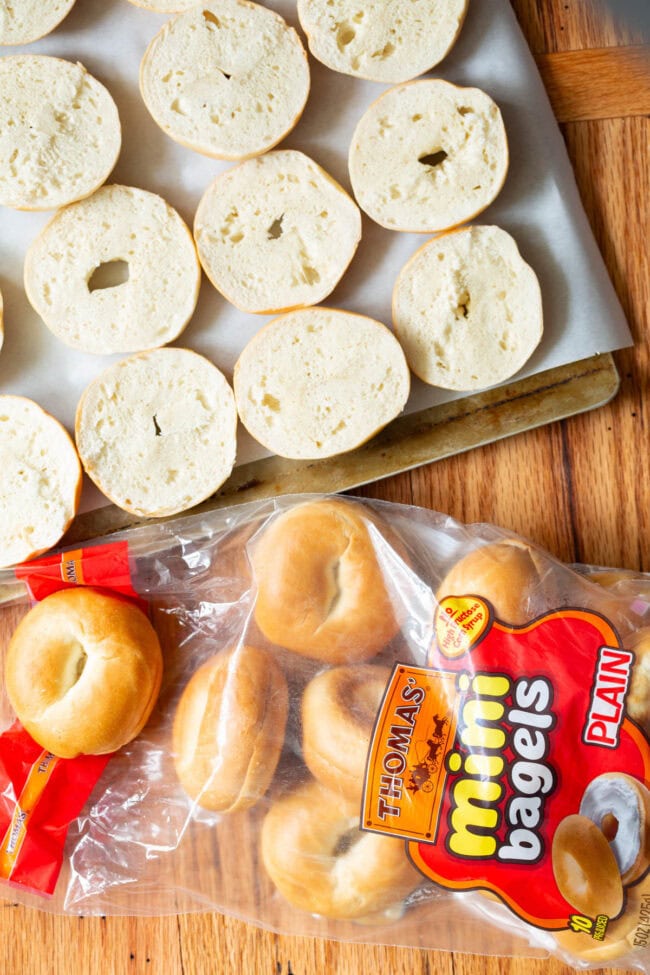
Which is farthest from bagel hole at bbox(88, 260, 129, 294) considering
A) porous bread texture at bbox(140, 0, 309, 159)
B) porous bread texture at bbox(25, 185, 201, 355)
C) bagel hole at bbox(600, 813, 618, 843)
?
bagel hole at bbox(600, 813, 618, 843)

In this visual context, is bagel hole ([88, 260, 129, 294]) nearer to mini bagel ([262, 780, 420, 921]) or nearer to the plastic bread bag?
the plastic bread bag

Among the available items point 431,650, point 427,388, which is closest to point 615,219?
point 427,388

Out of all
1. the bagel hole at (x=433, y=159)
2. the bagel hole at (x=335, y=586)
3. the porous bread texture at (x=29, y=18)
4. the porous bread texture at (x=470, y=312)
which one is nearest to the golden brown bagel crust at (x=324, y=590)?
the bagel hole at (x=335, y=586)

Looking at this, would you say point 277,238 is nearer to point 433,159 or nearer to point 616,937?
point 433,159

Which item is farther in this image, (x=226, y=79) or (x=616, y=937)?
(x=226, y=79)

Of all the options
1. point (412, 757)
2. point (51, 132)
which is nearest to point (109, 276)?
point (51, 132)

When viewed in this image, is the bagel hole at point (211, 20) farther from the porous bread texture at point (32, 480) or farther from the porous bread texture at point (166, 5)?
the porous bread texture at point (32, 480)
